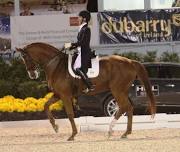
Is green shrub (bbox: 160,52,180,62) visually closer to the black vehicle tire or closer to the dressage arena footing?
the black vehicle tire

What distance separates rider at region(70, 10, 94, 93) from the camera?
52.9ft

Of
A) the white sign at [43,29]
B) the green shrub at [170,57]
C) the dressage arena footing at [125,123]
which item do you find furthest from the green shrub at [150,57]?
the dressage arena footing at [125,123]

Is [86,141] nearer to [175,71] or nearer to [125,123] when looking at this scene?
[125,123]

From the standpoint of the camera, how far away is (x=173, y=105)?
21.3 m

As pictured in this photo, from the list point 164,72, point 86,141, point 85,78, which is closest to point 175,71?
point 164,72

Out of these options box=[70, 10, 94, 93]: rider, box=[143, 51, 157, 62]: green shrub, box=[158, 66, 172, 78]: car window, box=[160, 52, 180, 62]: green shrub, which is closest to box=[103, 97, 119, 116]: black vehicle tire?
box=[158, 66, 172, 78]: car window

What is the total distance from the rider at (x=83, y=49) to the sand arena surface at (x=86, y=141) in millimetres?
1466

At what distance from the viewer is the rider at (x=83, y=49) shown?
16.1m

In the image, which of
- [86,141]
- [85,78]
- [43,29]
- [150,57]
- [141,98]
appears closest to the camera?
[86,141]

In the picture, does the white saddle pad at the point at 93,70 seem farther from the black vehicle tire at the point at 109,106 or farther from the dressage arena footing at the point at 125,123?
the black vehicle tire at the point at 109,106

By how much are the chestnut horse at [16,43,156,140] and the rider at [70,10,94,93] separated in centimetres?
19

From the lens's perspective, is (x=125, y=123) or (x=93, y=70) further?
(x=125, y=123)

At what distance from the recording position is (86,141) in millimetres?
15250

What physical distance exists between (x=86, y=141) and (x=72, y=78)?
1.88m
